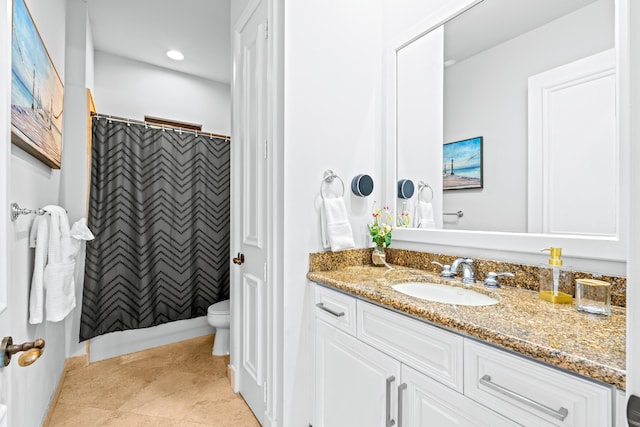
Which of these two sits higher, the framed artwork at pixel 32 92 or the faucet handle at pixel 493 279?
the framed artwork at pixel 32 92

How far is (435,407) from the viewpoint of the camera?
3.00 feet

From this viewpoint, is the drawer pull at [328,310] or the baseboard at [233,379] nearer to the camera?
the drawer pull at [328,310]

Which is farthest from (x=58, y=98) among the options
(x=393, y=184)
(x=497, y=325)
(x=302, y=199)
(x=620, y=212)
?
(x=620, y=212)

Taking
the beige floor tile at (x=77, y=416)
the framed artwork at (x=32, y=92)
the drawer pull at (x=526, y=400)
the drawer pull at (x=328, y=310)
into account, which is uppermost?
the framed artwork at (x=32, y=92)

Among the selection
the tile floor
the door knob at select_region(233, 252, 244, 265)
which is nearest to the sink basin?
the door knob at select_region(233, 252, 244, 265)

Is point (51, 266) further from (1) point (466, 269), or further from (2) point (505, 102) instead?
(2) point (505, 102)

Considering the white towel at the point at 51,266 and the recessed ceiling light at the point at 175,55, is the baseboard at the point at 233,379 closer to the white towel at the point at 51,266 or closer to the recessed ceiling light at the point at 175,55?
the white towel at the point at 51,266

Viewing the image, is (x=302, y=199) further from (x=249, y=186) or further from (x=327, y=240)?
(x=249, y=186)

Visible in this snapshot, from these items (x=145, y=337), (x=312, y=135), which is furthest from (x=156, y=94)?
(x=312, y=135)

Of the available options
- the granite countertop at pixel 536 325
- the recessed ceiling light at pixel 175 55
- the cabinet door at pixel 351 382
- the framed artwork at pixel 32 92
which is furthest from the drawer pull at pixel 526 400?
the recessed ceiling light at pixel 175 55

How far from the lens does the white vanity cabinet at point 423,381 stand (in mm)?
671

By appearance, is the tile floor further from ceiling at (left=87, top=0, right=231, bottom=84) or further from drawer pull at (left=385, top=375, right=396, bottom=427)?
ceiling at (left=87, top=0, right=231, bottom=84)

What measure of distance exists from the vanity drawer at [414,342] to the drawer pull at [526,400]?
0.08 meters

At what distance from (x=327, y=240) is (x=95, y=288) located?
1.87 metres
